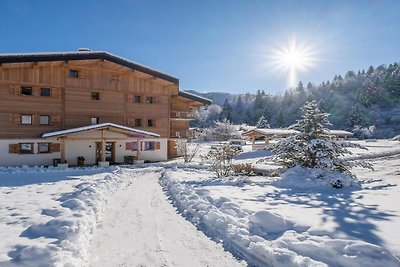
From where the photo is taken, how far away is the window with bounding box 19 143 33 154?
23.9 metres

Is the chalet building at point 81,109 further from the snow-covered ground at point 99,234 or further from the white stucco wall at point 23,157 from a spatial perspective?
the snow-covered ground at point 99,234

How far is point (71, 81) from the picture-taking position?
2595 cm

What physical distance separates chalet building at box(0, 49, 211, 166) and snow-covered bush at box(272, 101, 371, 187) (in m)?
15.1

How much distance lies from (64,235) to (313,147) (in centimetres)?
1224

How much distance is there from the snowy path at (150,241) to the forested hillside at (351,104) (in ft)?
257

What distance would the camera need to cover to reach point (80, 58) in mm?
24766

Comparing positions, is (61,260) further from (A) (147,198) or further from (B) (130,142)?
(B) (130,142)

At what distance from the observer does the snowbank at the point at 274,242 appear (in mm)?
5074

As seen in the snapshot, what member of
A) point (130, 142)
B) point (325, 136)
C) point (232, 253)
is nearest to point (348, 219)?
point (232, 253)

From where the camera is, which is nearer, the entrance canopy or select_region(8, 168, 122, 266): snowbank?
select_region(8, 168, 122, 266): snowbank

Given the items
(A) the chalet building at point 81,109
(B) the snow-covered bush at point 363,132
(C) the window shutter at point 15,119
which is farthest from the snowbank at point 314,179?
(B) the snow-covered bush at point 363,132

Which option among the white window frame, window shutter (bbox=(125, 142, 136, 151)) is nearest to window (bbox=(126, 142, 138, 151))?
window shutter (bbox=(125, 142, 136, 151))

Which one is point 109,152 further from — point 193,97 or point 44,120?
point 193,97

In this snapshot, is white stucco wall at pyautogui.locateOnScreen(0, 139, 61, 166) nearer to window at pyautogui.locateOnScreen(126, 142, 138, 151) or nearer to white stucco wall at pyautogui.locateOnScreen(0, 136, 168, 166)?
white stucco wall at pyautogui.locateOnScreen(0, 136, 168, 166)
